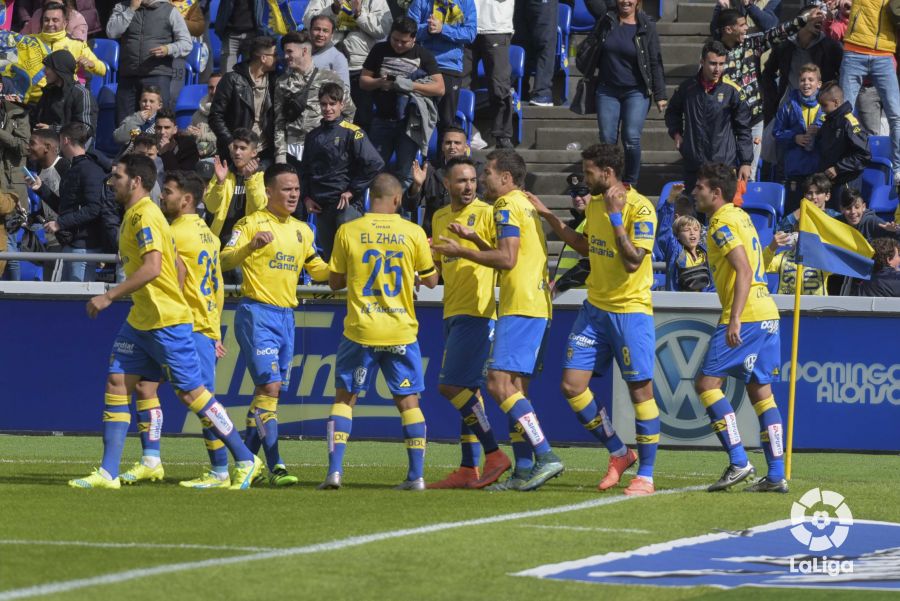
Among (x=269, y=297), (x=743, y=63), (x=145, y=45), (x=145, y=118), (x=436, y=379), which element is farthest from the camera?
(x=145, y=45)

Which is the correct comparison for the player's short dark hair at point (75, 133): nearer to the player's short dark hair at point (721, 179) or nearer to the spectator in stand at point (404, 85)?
the spectator in stand at point (404, 85)

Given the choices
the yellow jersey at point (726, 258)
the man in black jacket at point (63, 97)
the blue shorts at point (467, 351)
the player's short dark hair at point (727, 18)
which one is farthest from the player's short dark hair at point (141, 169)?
the player's short dark hair at point (727, 18)

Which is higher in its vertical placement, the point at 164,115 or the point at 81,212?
the point at 164,115

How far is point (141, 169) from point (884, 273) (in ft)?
24.1

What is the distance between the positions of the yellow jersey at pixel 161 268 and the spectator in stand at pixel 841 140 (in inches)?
339

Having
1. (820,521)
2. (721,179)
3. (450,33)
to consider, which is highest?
(450,33)

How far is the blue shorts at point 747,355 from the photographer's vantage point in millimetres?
10484

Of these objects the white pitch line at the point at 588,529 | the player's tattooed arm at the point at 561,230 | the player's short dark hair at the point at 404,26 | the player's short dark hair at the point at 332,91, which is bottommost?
the white pitch line at the point at 588,529

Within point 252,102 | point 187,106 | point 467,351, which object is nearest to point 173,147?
point 252,102

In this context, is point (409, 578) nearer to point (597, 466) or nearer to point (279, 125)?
point (597, 466)

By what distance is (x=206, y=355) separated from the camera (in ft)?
36.8

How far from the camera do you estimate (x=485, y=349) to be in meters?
10.8

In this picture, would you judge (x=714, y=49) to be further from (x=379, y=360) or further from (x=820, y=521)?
(x=820, y=521)

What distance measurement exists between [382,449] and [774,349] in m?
4.53
